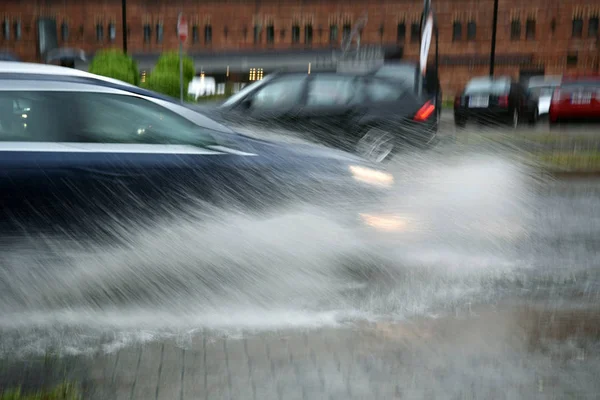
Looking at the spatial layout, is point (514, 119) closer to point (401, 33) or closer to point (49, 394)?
point (49, 394)

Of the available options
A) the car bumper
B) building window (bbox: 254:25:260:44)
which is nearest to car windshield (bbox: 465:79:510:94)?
the car bumper

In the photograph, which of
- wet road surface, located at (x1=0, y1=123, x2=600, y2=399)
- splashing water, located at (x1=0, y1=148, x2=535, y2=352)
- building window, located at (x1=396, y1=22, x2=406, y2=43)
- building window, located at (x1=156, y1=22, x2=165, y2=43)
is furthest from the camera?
building window, located at (x1=156, y1=22, x2=165, y2=43)

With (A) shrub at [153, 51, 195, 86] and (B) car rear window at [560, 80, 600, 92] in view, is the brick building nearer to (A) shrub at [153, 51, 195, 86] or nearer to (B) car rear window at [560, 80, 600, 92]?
(A) shrub at [153, 51, 195, 86]

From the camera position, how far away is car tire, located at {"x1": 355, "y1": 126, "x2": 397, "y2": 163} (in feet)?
36.0

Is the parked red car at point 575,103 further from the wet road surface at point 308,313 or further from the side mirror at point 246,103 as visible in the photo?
the wet road surface at point 308,313

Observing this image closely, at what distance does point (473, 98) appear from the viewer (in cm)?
2102

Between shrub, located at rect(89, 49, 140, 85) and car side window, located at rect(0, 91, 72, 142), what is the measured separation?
17.0 metres

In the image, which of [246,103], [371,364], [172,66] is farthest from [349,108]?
[172,66]

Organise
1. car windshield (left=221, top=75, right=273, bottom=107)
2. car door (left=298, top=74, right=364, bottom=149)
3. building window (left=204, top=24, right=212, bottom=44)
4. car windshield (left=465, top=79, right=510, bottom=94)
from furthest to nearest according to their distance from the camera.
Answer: building window (left=204, top=24, right=212, bottom=44) < car windshield (left=465, top=79, right=510, bottom=94) < car door (left=298, top=74, right=364, bottom=149) < car windshield (left=221, top=75, right=273, bottom=107)

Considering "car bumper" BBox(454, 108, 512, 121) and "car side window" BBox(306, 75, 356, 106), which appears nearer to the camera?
"car side window" BBox(306, 75, 356, 106)

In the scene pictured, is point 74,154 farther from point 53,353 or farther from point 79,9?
point 79,9

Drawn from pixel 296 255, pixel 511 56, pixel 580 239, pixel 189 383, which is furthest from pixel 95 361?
pixel 511 56

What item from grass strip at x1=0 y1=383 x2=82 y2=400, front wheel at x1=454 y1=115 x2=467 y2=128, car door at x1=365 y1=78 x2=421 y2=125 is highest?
car door at x1=365 y1=78 x2=421 y2=125

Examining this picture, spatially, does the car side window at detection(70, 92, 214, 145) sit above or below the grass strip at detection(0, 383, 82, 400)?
above
